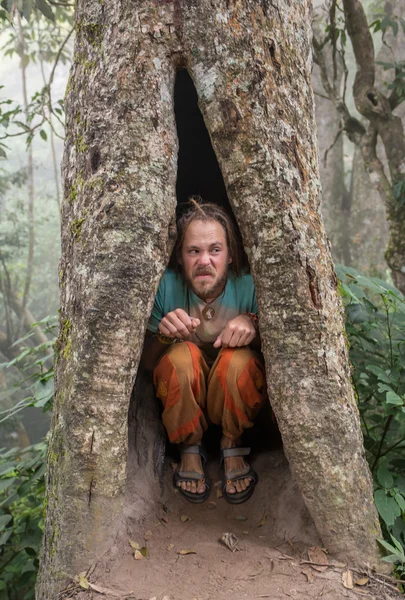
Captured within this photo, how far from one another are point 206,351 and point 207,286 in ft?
1.58

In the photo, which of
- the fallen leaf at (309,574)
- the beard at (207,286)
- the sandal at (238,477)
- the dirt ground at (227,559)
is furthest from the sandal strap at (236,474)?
the beard at (207,286)

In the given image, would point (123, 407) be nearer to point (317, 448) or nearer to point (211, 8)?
point (317, 448)

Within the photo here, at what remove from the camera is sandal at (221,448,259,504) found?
119 inches

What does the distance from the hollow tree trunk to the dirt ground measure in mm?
136

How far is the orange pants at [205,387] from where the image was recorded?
2.89 m

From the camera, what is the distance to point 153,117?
99.2 inches

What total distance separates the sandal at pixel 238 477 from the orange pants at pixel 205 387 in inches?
5.6

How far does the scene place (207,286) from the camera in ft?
9.93

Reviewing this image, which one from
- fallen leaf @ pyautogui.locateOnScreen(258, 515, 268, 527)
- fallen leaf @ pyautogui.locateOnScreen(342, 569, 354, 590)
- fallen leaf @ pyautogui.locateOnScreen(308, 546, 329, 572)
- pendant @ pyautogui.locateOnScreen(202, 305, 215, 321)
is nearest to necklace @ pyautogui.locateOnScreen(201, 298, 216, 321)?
pendant @ pyautogui.locateOnScreen(202, 305, 215, 321)

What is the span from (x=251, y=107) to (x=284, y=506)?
2.03m

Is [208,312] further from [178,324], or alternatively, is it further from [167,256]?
[167,256]

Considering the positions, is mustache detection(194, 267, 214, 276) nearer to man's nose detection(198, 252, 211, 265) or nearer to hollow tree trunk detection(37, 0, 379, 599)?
man's nose detection(198, 252, 211, 265)

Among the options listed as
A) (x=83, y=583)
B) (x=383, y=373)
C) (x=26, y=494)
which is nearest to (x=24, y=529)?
(x=26, y=494)

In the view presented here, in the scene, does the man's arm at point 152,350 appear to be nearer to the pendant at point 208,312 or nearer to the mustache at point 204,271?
the pendant at point 208,312
